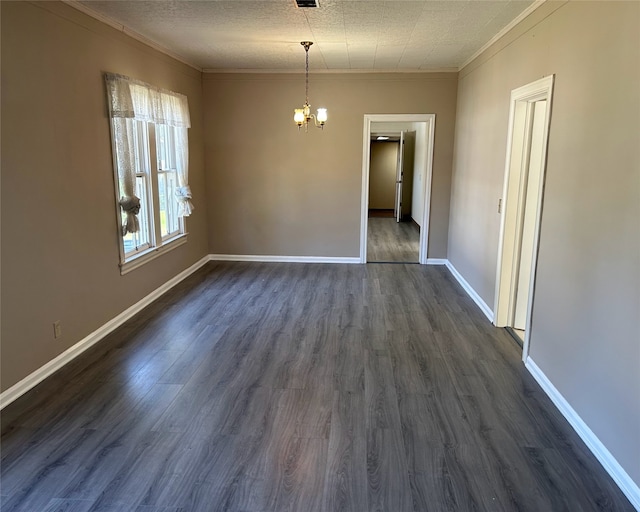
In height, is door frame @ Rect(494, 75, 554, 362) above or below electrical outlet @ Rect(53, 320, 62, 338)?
above

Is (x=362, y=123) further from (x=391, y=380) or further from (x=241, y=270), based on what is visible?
(x=391, y=380)

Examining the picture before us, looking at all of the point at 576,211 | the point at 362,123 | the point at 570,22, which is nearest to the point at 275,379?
the point at 576,211

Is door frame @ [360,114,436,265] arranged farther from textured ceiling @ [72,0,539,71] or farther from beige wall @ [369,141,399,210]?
beige wall @ [369,141,399,210]

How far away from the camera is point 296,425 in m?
2.68

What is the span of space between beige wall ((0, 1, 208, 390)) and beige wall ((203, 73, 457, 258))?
211cm

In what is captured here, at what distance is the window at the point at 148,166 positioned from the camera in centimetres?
399

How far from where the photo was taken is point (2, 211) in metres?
2.71

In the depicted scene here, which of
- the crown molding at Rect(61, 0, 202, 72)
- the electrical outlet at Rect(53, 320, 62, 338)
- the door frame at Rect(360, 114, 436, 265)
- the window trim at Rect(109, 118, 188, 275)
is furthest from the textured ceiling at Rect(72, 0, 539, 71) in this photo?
the electrical outlet at Rect(53, 320, 62, 338)

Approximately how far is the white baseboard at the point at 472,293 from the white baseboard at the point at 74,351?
346cm

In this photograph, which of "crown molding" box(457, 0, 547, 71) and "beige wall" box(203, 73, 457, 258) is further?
"beige wall" box(203, 73, 457, 258)

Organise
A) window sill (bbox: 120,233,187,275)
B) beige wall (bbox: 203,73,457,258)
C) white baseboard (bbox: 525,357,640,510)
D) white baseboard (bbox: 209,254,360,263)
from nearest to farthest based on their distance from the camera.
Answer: white baseboard (bbox: 525,357,640,510) < window sill (bbox: 120,233,187,275) < beige wall (bbox: 203,73,457,258) < white baseboard (bbox: 209,254,360,263)

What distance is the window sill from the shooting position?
4.28m

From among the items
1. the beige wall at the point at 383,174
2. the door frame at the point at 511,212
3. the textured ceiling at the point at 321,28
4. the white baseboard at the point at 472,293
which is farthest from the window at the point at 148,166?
the beige wall at the point at 383,174

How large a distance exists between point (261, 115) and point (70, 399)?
4.51 metres
